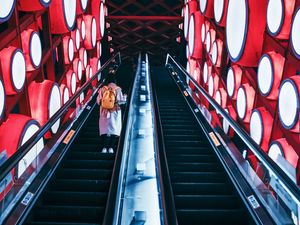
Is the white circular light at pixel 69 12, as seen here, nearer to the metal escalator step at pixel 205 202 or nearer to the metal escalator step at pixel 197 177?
the metal escalator step at pixel 197 177

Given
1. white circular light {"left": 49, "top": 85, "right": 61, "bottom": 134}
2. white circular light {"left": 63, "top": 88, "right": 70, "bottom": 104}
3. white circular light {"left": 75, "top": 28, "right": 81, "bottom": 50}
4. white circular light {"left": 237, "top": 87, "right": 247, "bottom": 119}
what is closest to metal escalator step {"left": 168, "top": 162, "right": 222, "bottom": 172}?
white circular light {"left": 237, "top": 87, "right": 247, "bottom": 119}

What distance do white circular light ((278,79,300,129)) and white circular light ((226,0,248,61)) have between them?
1.42 meters

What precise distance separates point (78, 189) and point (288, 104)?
2.56 metres

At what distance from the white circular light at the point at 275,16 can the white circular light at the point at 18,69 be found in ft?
10.2

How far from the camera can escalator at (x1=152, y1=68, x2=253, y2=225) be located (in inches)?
148

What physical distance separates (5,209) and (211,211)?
1893 mm

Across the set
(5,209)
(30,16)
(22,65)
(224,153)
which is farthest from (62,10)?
(5,209)

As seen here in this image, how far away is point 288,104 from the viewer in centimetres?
418

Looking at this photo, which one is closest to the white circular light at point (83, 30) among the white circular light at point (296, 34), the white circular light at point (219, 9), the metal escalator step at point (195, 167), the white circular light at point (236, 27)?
the white circular light at point (219, 9)

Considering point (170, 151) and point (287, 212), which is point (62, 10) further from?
point (287, 212)

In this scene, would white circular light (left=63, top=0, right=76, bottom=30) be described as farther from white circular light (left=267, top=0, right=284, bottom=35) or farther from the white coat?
white circular light (left=267, top=0, right=284, bottom=35)

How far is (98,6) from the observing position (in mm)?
12492

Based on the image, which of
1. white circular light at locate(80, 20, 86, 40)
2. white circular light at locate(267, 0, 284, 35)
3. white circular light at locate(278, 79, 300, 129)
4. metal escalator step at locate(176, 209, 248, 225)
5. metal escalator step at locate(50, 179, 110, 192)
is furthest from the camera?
white circular light at locate(80, 20, 86, 40)

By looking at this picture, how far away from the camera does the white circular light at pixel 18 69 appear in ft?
15.5
